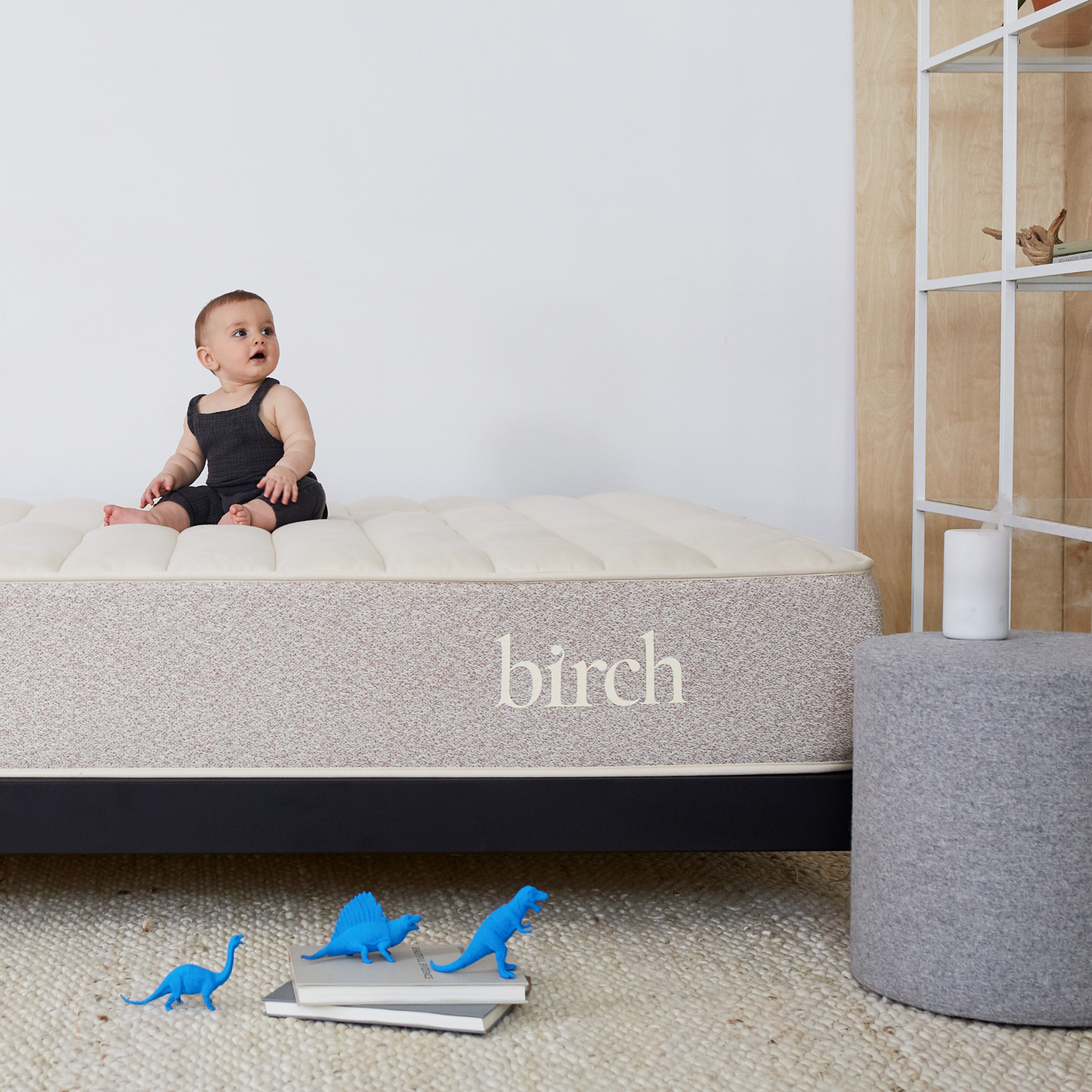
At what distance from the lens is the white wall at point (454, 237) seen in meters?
2.32

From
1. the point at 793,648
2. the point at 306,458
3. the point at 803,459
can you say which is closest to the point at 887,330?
the point at 803,459

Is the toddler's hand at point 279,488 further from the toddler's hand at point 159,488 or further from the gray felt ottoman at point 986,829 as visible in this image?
the gray felt ottoman at point 986,829

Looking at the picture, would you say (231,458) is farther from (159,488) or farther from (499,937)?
(499,937)

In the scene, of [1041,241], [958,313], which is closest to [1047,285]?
[1041,241]

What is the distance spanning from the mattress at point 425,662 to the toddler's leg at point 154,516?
33 cm

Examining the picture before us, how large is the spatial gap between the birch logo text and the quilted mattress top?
0.25ft

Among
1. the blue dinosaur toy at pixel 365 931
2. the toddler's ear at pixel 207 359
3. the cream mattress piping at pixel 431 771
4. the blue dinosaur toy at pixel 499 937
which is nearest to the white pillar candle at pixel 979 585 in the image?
the cream mattress piping at pixel 431 771

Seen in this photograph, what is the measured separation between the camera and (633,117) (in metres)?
2.41

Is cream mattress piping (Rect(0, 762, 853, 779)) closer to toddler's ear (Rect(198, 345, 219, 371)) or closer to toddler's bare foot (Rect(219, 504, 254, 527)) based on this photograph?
toddler's bare foot (Rect(219, 504, 254, 527))

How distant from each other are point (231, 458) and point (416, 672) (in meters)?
0.78

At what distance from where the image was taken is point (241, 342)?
1743mm

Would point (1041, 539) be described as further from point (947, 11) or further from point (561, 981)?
point (561, 981)

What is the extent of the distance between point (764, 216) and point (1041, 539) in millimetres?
878

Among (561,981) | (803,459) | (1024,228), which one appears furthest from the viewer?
(803,459)
